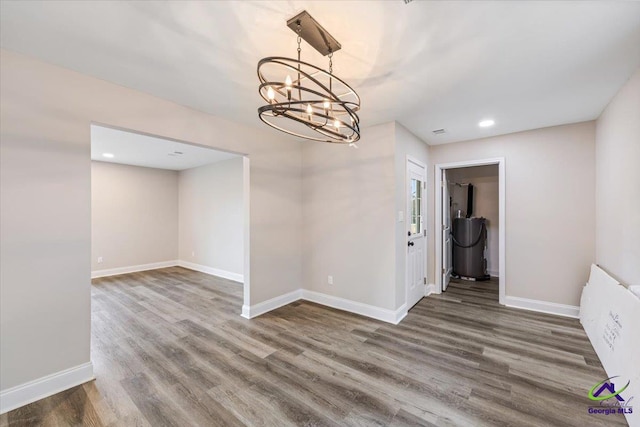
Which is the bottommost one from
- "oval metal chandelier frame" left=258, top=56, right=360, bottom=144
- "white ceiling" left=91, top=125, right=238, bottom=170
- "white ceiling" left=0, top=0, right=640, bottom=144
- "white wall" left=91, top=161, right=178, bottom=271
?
"white wall" left=91, top=161, right=178, bottom=271

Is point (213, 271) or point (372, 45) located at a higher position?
point (372, 45)

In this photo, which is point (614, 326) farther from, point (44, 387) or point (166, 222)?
point (166, 222)

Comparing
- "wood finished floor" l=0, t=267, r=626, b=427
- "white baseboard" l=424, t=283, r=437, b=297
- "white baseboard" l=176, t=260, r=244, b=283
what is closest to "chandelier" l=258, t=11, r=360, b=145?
"wood finished floor" l=0, t=267, r=626, b=427

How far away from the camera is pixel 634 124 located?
220 cm

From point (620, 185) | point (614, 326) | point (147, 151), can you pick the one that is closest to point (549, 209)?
point (620, 185)

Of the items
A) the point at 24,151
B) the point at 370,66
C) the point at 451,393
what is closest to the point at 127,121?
the point at 24,151

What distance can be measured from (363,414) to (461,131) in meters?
3.74

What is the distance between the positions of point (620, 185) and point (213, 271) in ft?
22.3

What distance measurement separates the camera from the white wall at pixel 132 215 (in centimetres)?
594

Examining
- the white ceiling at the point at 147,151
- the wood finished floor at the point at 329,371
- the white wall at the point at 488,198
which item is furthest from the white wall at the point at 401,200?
the white ceiling at the point at 147,151

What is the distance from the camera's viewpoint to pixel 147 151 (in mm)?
4969

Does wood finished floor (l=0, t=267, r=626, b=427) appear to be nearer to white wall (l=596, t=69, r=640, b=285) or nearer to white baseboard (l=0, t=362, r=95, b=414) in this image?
white baseboard (l=0, t=362, r=95, b=414)

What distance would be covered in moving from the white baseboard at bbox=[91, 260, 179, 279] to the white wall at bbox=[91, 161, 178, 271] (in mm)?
75

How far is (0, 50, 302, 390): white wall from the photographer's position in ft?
6.37
